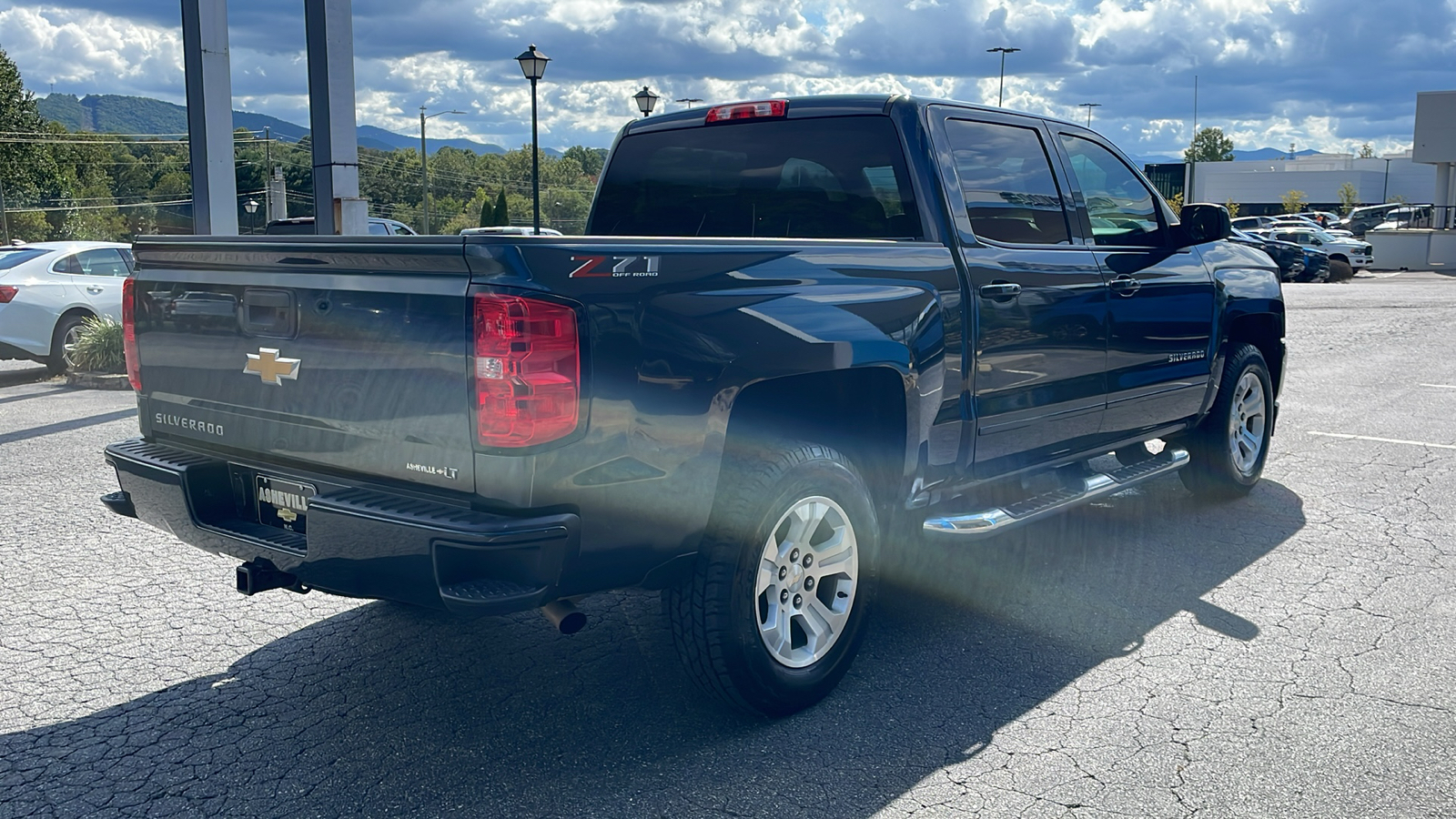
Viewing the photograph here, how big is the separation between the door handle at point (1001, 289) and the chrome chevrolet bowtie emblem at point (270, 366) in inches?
97.8

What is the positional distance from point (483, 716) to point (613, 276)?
1555mm

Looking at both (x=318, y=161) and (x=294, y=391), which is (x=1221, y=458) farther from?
(x=318, y=161)

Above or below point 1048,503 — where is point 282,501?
above

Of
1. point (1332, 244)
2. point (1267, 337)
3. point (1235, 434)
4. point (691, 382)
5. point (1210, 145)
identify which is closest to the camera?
point (691, 382)

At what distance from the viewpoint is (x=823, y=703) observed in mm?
4043

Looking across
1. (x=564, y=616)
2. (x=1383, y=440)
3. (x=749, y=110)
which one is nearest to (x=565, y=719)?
(x=564, y=616)

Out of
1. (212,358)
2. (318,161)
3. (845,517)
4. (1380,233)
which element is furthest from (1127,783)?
(1380,233)

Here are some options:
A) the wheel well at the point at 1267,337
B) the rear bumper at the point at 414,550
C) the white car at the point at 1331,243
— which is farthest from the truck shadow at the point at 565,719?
the white car at the point at 1331,243

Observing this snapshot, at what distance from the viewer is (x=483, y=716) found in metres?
3.90

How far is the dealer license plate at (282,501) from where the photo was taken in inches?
144

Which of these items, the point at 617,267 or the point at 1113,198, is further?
the point at 1113,198

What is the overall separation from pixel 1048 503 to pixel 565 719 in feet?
7.28

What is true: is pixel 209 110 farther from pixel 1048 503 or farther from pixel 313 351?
pixel 1048 503

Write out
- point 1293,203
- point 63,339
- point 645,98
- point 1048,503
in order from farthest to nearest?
point 1293,203, point 645,98, point 63,339, point 1048,503
